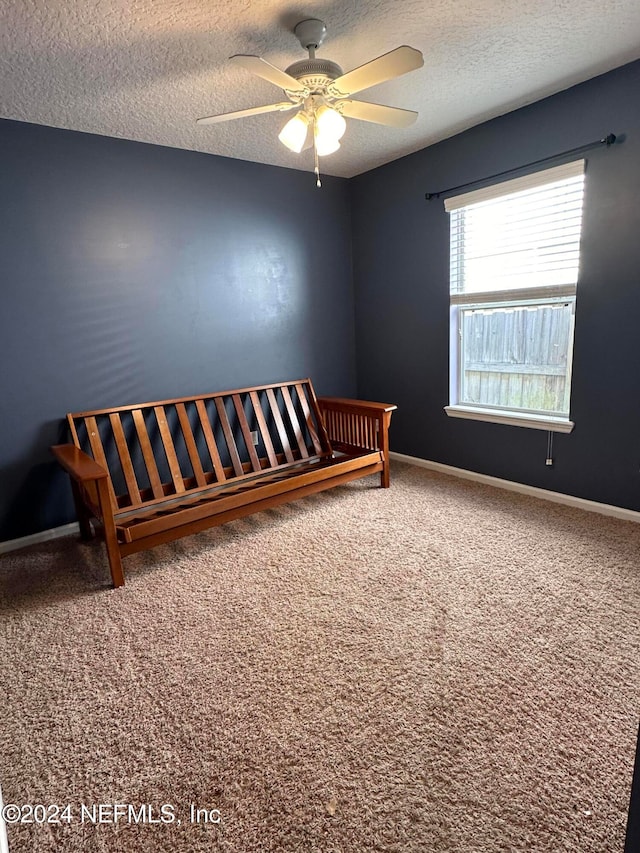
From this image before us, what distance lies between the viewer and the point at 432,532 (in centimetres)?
281

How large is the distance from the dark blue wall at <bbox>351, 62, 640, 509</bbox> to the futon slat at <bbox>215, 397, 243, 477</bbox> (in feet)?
5.14

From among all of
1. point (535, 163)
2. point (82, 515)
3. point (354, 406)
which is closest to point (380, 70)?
point (535, 163)

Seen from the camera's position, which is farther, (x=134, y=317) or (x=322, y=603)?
(x=134, y=317)

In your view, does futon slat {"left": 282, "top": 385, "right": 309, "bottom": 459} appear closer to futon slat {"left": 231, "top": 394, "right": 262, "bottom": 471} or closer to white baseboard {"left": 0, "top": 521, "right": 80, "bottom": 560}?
futon slat {"left": 231, "top": 394, "right": 262, "bottom": 471}

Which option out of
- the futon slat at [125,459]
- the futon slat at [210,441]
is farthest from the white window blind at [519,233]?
the futon slat at [125,459]

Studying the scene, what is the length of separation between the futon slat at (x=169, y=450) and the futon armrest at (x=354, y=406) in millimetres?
1334

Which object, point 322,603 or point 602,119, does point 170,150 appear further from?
point 322,603

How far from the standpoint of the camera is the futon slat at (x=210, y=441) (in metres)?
3.22

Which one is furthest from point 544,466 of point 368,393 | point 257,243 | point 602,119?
point 257,243

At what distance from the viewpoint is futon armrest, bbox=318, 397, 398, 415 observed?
345 centimetres

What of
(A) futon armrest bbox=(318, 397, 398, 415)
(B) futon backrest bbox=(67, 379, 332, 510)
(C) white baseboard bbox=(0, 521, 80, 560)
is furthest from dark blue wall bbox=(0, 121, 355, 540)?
(A) futon armrest bbox=(318, 397, 398, 415)

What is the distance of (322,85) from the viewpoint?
6.57 feet

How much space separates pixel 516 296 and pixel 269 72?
2098 millimetres

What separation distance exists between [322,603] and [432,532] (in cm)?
95
